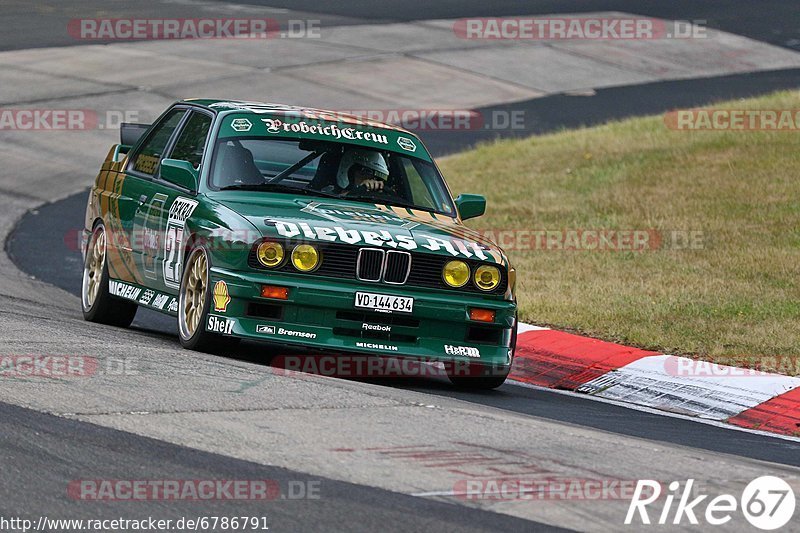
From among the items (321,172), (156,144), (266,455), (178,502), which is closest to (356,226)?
(321,172)

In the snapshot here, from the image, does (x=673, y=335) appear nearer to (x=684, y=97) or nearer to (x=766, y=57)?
(x=684, y=97)

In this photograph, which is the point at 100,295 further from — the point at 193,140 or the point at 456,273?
the point at 456,273

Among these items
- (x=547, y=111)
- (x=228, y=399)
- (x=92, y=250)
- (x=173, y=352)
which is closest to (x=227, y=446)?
(x=228, y=399)

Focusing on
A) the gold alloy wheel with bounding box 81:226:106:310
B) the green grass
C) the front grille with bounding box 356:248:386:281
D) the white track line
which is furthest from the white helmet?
the green grass

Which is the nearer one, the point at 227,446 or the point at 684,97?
the point at 227,446

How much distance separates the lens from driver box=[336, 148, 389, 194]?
9484 mm

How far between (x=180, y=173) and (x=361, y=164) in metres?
1.17

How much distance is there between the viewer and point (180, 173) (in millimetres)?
9328

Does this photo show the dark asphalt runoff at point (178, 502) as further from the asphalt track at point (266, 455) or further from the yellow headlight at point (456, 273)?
the yellow headlight at point (456, 273)

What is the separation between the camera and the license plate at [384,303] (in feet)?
27.5

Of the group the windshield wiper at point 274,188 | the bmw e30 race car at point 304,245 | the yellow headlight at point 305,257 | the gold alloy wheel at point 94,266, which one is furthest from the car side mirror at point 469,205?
the gold alloy wheel at point 94,266

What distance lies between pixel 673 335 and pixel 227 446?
5420mm

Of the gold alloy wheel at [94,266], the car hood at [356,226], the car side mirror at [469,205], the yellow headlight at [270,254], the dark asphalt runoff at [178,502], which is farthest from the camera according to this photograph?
the gold alloy wheel at [94,266]

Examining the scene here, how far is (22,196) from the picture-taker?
16.9 metres
